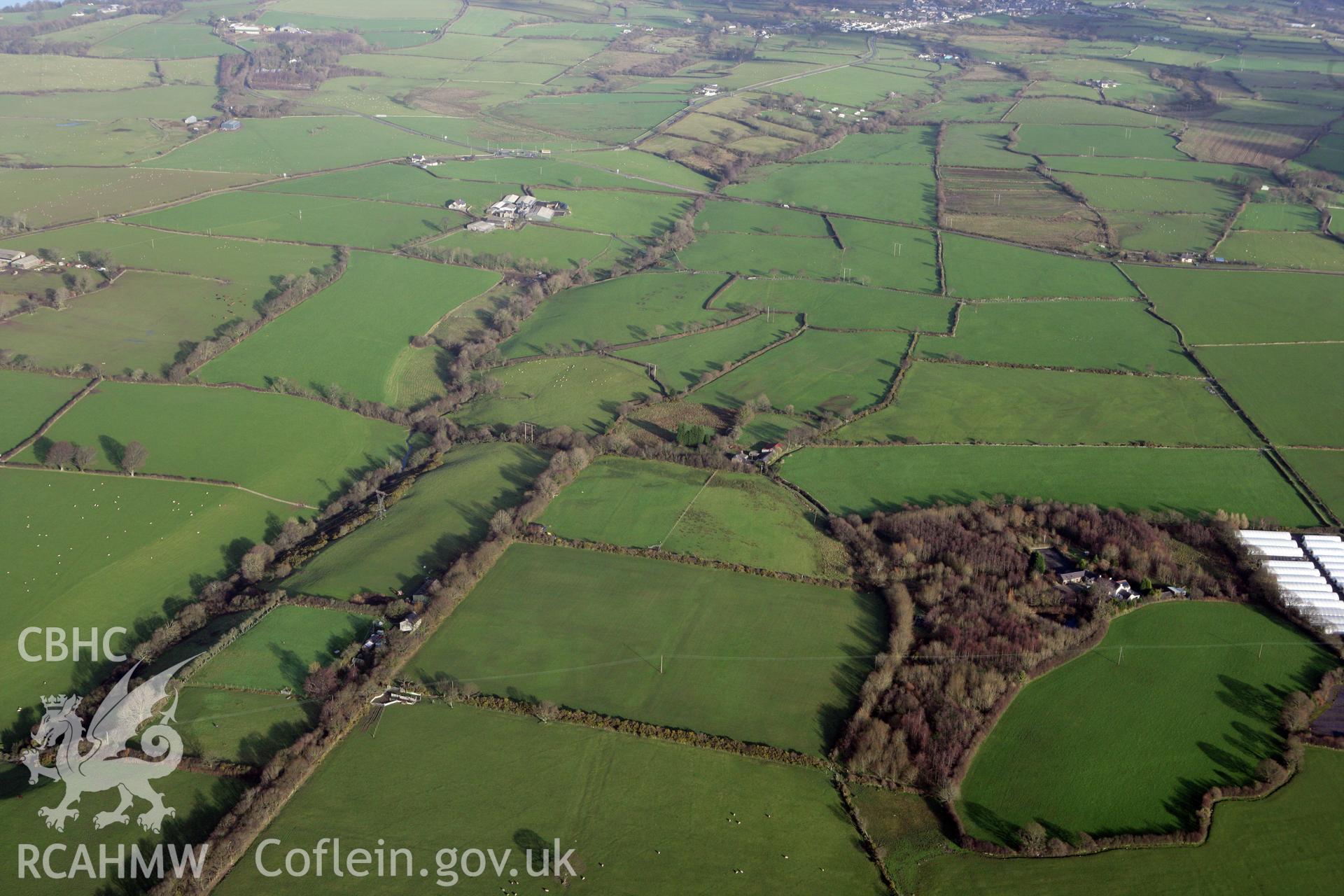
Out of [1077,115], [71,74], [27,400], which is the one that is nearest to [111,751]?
[27,400]

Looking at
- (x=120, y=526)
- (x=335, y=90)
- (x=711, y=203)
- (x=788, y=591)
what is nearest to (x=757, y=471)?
(x=788, y=591)

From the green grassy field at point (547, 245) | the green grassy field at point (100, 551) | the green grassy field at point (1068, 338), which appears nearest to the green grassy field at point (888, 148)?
the green grassy field at point (547, 245)

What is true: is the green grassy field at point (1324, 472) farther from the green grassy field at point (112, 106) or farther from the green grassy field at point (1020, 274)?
the green grassy field at point (112, 106)

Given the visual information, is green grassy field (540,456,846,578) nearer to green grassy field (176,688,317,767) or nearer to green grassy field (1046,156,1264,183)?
green grassy field (176,688,317,767)

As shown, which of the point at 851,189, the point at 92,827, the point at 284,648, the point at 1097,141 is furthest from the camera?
the point at 1097,141

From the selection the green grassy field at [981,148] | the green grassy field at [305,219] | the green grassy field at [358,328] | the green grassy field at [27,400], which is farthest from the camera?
the green grassy field at [981,148]

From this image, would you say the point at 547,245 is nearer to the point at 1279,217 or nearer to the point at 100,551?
the point at 100,551

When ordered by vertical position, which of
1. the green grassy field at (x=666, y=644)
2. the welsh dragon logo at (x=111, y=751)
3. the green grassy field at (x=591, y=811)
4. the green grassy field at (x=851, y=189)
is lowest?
the welsh dragon logo at (x=111, y=751)
